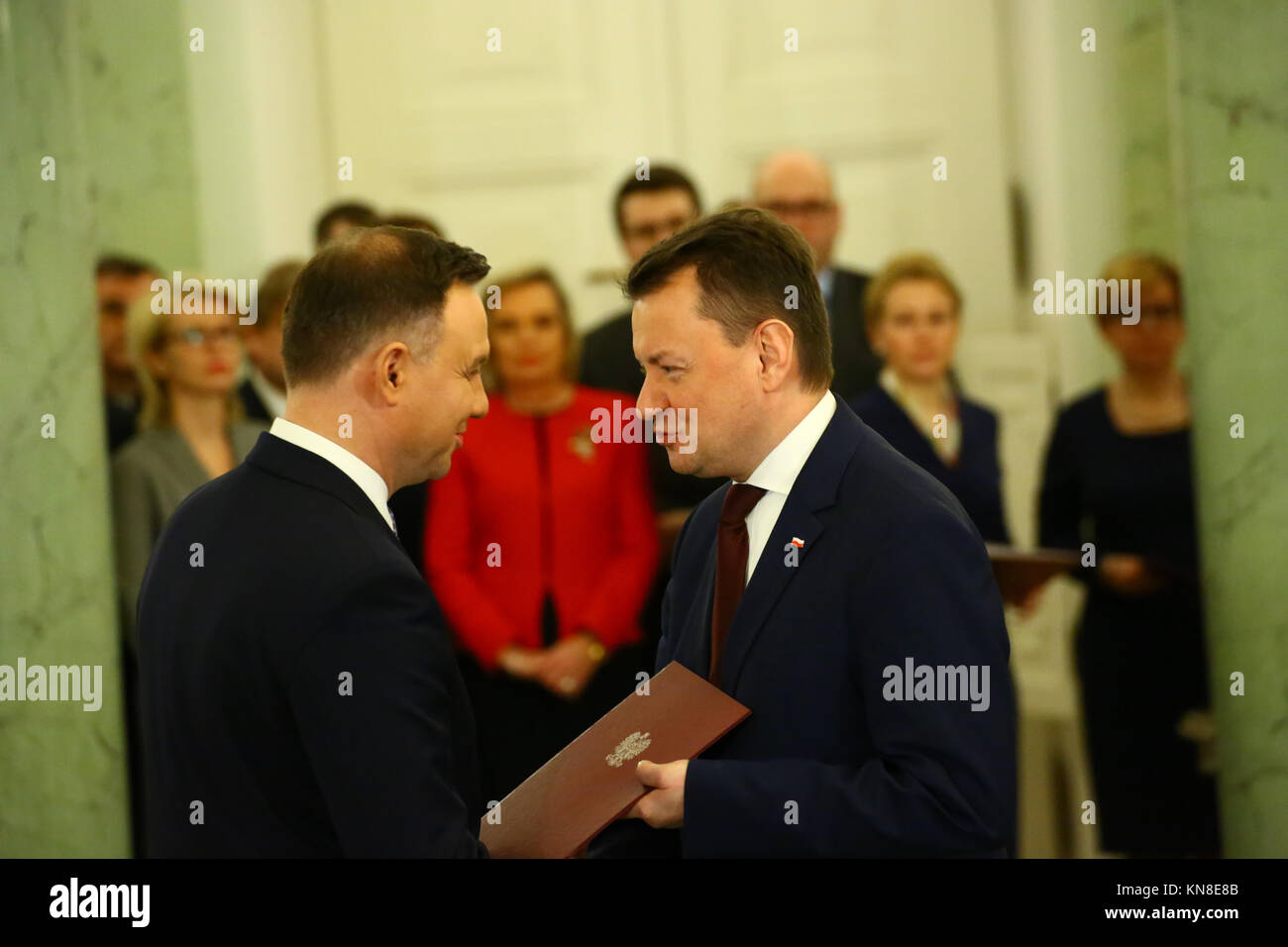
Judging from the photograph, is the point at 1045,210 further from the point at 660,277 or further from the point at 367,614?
the point at 367,614

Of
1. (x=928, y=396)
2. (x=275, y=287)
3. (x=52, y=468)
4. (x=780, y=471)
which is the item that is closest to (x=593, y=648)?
(x=928, y=396)

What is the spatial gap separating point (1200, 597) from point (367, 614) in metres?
2.85

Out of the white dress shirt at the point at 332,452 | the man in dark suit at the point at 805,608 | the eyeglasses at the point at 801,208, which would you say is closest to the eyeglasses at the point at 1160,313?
the eyeglasses at the point at 801,208

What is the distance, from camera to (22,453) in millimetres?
3951

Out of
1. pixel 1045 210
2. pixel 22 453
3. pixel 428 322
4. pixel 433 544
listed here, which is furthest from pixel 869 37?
pixel 428 322

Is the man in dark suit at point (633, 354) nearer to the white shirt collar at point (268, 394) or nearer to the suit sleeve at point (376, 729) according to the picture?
the white shirt collar at point (268, 394)

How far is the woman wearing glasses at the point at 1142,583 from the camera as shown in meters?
3.87

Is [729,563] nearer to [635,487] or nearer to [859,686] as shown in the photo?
[859,686]

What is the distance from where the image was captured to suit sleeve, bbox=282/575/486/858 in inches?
68.1

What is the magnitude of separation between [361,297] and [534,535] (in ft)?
6.15

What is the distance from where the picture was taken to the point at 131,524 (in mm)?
4051

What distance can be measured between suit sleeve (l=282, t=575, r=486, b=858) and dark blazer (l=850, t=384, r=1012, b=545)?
7.15ft

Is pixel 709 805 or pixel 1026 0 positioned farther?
pixel 1026 0

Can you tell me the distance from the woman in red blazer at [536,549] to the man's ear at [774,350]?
1.78m
